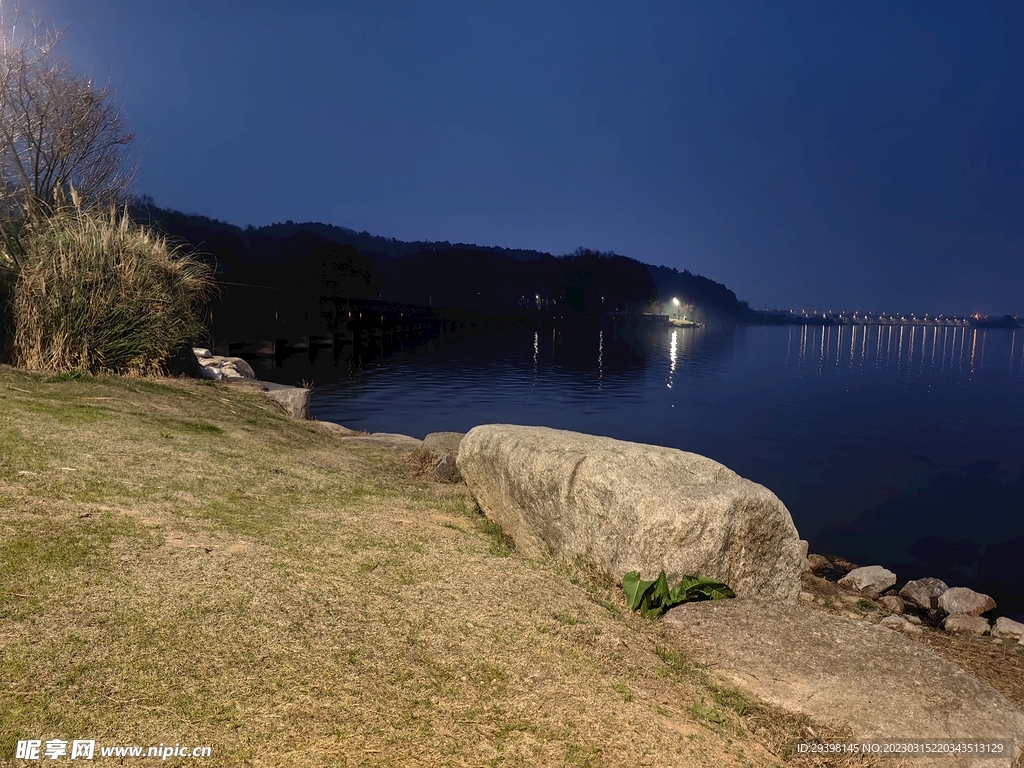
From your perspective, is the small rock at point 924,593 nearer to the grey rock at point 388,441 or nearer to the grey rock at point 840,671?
the grey rock at point 840,671

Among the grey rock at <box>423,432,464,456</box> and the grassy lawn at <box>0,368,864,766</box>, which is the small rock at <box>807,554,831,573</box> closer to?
the grey rock at <box>423,432,464,456</box>

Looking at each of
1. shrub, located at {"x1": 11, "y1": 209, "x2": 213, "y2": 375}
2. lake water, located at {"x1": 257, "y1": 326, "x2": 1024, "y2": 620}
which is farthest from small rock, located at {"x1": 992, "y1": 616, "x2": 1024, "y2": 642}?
shrub, located at {"x1": 11, "y1": 209, "x2": 213, "y2": 375}

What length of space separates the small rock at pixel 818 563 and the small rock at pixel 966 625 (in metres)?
2.83

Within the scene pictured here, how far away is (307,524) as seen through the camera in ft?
19.8

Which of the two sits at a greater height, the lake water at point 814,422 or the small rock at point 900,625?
the small rock at point 900,625

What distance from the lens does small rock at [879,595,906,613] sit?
10.3 metres

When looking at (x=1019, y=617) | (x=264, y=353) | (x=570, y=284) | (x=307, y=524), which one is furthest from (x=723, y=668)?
(x=570, y=284)

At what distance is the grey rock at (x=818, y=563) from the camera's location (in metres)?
12.7

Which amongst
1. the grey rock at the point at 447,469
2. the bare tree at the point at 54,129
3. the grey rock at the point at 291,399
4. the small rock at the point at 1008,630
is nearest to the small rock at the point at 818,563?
the small rock at the point at 1008,630

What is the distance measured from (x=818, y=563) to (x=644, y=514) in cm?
→ 932

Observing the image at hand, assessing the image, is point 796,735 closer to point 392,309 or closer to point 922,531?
point 922,531

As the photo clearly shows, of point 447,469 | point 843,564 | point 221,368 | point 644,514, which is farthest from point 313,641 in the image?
point 221,368

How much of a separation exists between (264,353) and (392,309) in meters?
41.1

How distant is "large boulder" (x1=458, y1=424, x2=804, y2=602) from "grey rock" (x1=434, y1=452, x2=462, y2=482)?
2990 millimetres
